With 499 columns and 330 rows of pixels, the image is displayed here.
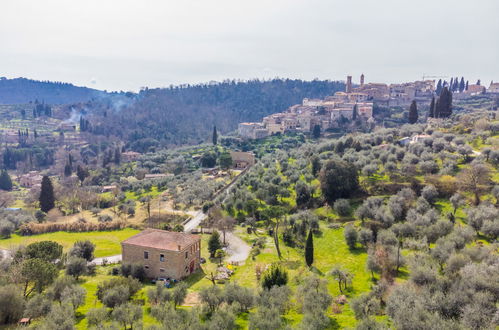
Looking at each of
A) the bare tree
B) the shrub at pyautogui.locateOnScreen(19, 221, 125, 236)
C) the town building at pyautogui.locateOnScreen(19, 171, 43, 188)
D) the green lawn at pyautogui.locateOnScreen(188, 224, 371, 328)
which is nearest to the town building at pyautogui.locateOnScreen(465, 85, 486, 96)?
the bare tree

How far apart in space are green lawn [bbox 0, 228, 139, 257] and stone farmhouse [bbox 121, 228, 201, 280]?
401 inches

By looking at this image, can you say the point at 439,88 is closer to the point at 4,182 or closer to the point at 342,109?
the point at 342,109

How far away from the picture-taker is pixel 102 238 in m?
59.6

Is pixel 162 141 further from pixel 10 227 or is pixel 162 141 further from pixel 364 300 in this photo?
pixel 364 300

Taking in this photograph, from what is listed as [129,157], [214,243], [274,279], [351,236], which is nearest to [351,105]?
[129,157]

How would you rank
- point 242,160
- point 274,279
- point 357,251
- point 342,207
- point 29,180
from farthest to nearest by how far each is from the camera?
point 29,180 → point 242,160 → point 342,207 → point 357,251 → point 274,279

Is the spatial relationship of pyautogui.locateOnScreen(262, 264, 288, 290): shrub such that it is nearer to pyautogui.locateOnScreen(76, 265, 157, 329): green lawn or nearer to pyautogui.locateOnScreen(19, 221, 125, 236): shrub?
pyautogui.locateOnScreen(76, 265, 157, 329): green lawn

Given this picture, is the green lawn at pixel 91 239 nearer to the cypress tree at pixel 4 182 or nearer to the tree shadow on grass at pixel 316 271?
the tree shadow on grass at pixel 316 271

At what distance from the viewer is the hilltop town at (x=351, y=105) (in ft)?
458

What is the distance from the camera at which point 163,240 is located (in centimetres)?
4459

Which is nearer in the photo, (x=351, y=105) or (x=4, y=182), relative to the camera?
(x=4, y=182)

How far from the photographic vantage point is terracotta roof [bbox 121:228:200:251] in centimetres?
4319

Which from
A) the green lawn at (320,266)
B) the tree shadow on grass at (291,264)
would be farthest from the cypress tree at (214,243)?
the tree shadow on grass at (291,264)

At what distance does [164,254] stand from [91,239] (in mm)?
23192
